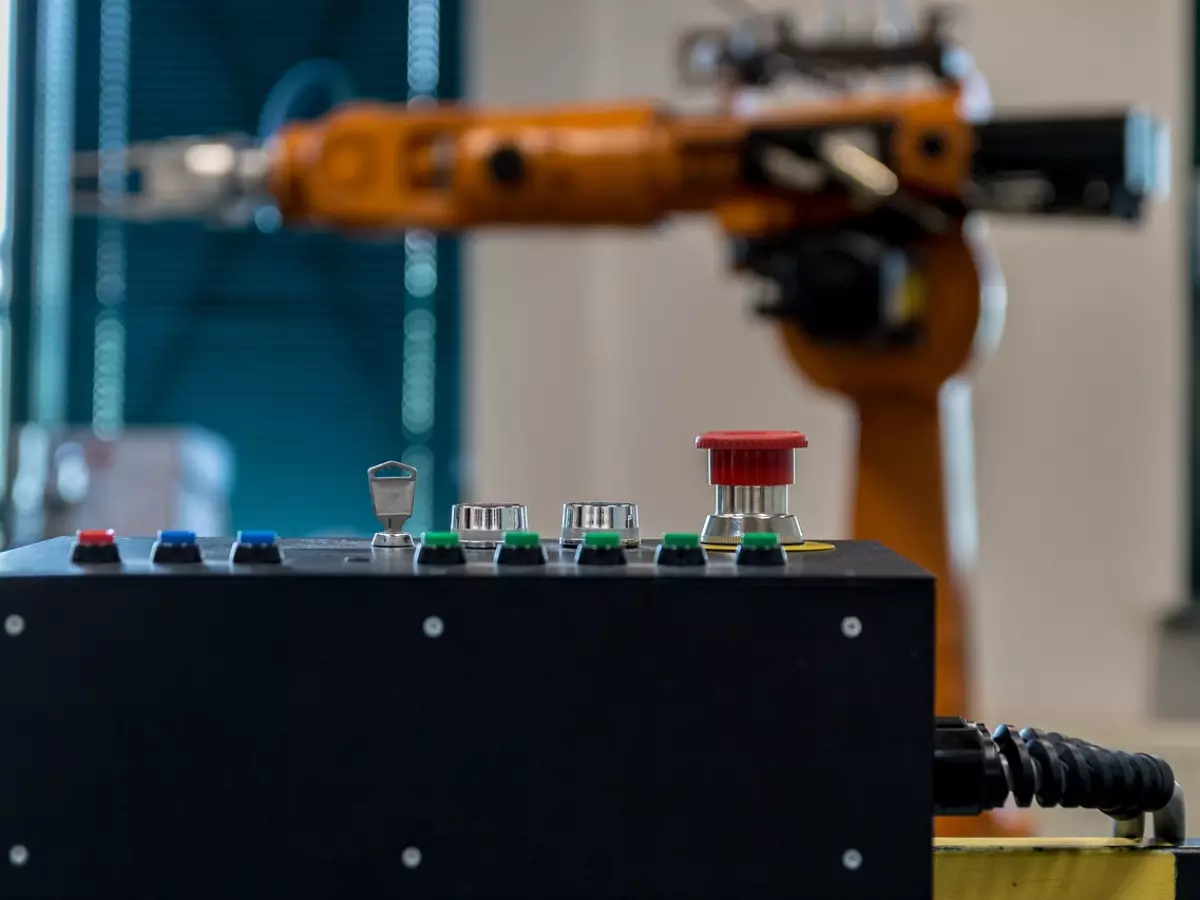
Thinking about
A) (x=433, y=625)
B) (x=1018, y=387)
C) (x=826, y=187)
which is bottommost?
(x=433, y=625)

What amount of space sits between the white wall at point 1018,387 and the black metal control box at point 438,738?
6.04ft

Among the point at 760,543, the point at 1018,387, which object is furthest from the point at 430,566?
the point at 1018,387

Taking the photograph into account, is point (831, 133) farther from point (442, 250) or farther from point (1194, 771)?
point (442, 250)

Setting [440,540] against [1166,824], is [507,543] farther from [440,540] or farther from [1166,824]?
[1166,824]

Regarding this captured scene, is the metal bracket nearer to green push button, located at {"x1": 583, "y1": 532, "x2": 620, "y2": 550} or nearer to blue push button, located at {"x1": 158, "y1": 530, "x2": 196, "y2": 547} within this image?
green push button, located at {"x1": 583, "y1": 532, "x2": 620, "y2": 550}

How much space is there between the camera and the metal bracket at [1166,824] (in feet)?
1.98

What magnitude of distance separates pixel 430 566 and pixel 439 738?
0.21 feet

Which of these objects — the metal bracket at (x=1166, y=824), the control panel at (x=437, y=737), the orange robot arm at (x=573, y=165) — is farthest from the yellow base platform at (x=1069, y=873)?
the orange robot arm at (x=573, y=165)

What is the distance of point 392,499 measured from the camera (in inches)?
23.2

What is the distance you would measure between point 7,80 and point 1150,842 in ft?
8.77

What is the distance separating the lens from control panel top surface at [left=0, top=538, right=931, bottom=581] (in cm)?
50

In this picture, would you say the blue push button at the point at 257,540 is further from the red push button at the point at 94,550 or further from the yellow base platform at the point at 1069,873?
the yellow base platform at the point at 1069,873

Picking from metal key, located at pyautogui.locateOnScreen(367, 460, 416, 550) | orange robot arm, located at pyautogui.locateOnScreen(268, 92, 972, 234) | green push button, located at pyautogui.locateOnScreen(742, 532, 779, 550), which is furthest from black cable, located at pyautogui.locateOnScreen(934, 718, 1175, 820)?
orange robot arm, located at pyautogui.locateOnScreen(268, 92, 972, 234)

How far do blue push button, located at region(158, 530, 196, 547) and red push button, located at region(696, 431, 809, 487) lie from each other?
0.22 metres
